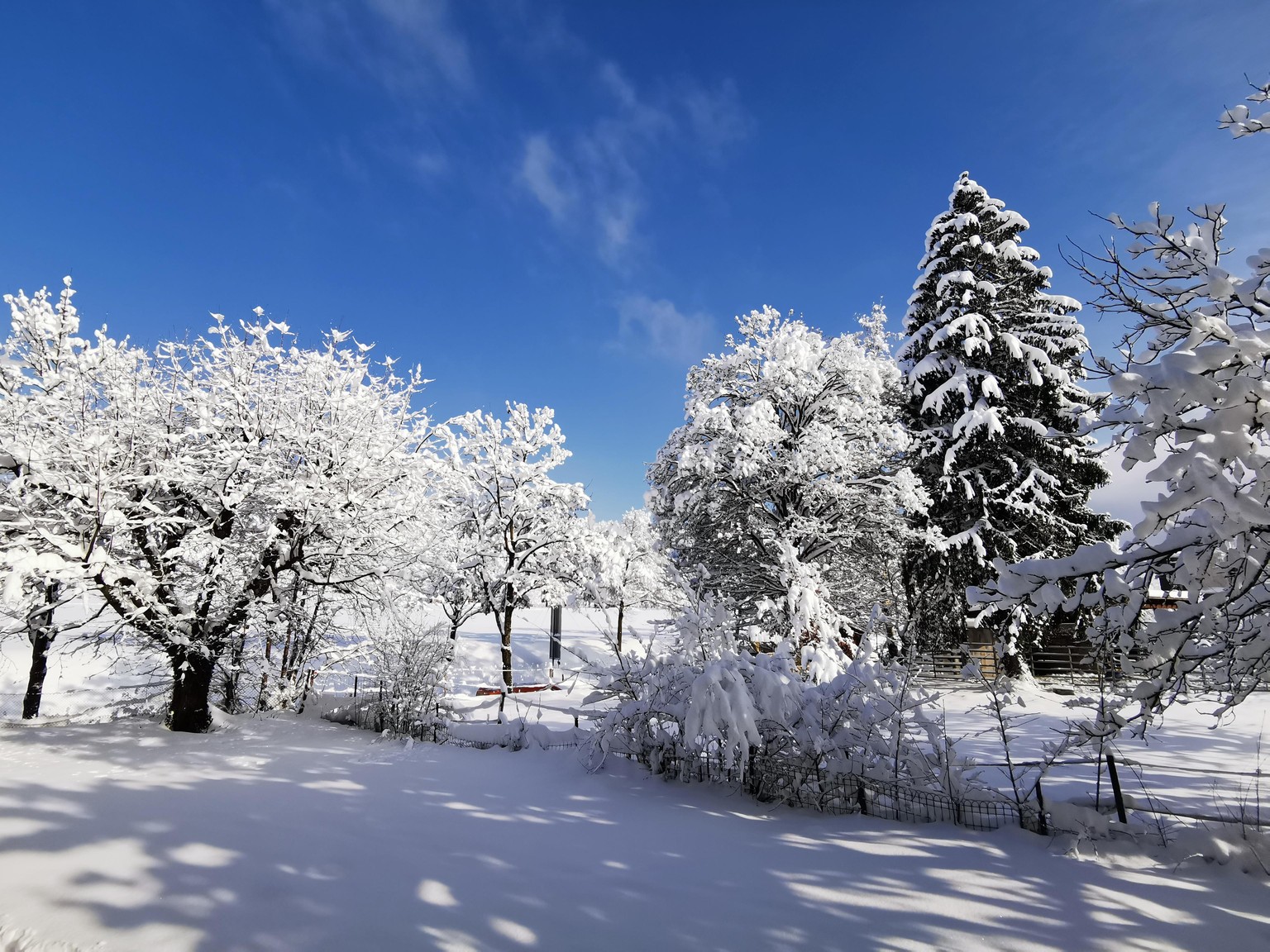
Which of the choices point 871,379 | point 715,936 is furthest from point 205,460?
→ point 871,379

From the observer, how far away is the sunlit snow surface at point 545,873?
11.0 feet

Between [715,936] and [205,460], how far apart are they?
413 inches

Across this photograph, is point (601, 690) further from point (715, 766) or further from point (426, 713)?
point (426, 713)

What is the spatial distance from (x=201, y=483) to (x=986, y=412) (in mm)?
15938

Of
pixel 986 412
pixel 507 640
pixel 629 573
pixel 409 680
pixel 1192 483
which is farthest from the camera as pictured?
pixel 629 573

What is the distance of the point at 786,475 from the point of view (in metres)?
14.0

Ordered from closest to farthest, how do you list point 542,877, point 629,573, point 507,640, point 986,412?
1. point 542,877
2. point 986,412
3. point 507,640
4. point 629,573

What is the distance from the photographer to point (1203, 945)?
10.5ft

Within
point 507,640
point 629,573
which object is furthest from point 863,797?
point 629,573

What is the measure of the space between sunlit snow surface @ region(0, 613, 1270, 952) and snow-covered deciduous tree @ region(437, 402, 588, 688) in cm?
1303

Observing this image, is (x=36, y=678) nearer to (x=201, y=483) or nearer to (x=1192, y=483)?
(x=201, y=483)

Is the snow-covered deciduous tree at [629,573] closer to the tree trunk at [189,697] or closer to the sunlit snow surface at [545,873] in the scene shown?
the sunlit snow surface at [545,873]

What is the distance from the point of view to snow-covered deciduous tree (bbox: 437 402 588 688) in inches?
773

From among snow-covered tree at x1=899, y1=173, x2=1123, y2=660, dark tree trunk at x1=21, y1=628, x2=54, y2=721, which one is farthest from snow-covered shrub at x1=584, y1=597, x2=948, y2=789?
dark tree trunk at x1=21, y1=628, x2=54, y2=721
